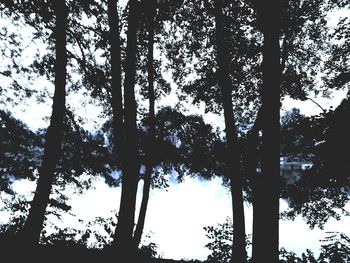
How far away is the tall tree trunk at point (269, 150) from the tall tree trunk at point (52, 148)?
20.0 ft

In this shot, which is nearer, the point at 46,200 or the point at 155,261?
the point at 46,200

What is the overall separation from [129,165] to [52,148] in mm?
2866

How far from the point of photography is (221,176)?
16.8 meters

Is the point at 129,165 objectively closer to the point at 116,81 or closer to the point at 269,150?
the point at 116,81

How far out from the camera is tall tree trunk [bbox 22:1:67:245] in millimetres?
8492

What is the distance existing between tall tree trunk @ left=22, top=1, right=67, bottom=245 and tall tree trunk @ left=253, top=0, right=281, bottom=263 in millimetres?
6097

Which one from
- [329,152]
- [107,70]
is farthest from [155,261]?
[107,70]

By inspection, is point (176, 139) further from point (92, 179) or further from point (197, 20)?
point (197, 20)

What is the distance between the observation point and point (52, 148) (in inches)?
364

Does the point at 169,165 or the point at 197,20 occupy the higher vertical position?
the point at 197,20

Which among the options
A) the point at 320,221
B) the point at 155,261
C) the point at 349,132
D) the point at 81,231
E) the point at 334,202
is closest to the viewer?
the point at 349,132

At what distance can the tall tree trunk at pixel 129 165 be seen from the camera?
25.2 feet

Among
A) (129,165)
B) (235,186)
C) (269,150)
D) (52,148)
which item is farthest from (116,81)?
(269,150)

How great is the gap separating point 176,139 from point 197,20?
6408 millimetres
